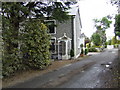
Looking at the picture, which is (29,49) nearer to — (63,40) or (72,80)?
(72,80)

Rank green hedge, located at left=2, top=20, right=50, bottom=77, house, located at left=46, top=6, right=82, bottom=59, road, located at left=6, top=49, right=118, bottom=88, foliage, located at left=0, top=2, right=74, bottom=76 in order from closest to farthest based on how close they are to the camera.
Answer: road, located at left=6, top=49, right=118, bottom=88 < foliage, located at left=0, top=2, right=74, bottom=76 < green hedge, located at left=2, top=20, right=50, bottom=77 < house, located at left=46, top=6, right=82, bottom=59

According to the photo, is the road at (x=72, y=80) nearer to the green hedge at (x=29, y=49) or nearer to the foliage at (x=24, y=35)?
the green hedge at (x=29, y=49)

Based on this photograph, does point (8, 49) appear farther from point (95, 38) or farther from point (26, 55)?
point (95, 38)

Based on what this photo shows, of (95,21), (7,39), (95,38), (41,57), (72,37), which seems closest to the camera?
(7,39)

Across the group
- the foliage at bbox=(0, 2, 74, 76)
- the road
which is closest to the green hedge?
the foliage at bbox=(0, 2, 74, 76)

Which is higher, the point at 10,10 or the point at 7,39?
the point at 10,10

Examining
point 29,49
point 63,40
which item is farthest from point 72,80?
point 63,40

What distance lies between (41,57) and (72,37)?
8.64 metres

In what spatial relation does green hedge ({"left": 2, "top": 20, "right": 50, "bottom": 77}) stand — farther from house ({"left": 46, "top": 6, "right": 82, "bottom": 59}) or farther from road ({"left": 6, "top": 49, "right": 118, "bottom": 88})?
house ({"left": 46, "top": 6, "right": 82, "bottom": 59})

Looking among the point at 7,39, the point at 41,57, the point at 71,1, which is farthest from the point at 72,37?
the point at 7,39

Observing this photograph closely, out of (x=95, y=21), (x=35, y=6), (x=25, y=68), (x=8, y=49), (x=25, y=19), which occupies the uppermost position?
(x=95, y=21)

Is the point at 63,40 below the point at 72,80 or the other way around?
the other way around

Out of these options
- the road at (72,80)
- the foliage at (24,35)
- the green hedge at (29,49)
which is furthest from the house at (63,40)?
the road at (72,80)

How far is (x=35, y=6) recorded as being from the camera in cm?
1009
